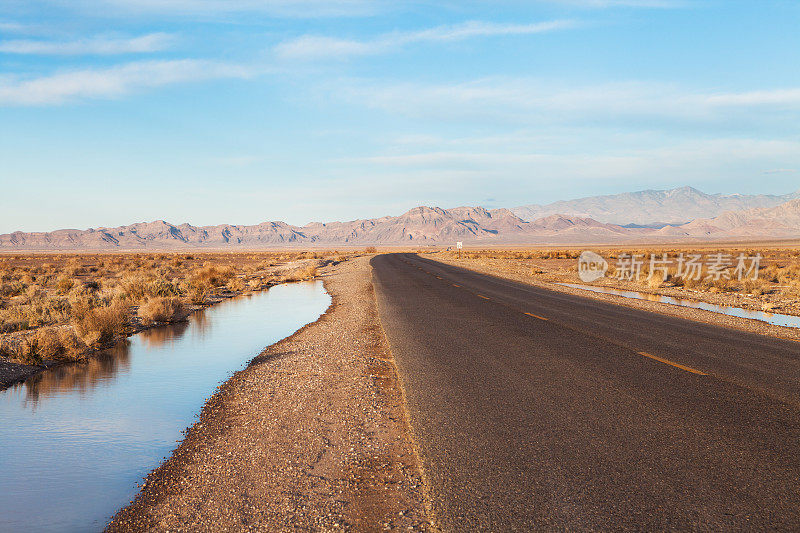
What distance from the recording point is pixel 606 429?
5.70 meters

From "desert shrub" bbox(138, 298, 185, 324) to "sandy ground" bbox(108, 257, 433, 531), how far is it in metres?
9.83

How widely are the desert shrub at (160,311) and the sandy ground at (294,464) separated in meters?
9.83

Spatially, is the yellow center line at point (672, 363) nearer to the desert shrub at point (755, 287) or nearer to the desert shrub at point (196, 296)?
the desert shrub at point (196, 296)

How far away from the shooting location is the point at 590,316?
15523 millimetres

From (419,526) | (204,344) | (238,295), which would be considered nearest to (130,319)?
(204,344)

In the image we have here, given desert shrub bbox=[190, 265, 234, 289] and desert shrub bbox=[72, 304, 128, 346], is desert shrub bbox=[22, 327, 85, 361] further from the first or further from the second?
desert shrub bbox=[190, 265, 234, 289]

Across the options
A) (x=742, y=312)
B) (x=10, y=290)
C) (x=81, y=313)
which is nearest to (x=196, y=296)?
(x=81, y=313)

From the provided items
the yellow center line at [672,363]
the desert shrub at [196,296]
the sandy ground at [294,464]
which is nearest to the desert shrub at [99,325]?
the sandy ground at [294,464]

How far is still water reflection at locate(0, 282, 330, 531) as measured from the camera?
17.6ft

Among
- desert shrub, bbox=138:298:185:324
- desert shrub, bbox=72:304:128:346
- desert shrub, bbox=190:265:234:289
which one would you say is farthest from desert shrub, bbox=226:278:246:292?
desert shrub, bbox=72:304:128:346

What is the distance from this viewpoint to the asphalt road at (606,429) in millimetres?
4020

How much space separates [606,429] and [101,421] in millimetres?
6902

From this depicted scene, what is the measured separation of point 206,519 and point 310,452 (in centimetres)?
147

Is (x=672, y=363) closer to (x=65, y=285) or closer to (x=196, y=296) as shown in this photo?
(x=196, y=296)
